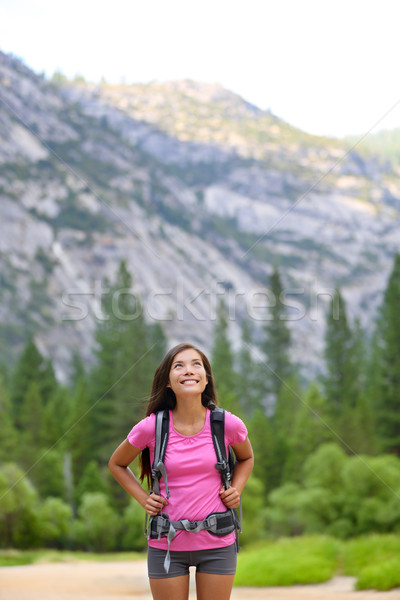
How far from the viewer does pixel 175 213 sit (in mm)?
94312

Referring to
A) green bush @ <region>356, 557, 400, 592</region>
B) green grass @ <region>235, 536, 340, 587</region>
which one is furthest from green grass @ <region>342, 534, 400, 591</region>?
green grass @ <region>235, 536, 340, 587</region>

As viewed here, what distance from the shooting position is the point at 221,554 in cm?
252

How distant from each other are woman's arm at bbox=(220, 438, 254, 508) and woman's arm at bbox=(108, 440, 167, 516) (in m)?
0.24

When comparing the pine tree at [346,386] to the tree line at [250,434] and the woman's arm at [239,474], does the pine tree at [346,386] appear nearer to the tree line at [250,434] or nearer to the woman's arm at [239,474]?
the tree line at [250,434]

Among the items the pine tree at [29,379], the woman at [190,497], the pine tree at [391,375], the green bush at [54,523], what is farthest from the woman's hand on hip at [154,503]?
the pine tree at [29,379]

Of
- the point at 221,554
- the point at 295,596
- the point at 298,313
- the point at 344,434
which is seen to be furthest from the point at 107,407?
the point at 298,313

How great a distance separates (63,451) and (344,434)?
12220 mm

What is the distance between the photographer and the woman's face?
105 inches

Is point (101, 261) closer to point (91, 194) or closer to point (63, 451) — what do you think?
point (91, 194)

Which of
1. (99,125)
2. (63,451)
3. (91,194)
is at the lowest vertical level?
(63,451)

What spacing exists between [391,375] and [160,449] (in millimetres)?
27129

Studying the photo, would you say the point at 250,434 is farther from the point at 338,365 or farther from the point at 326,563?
the point at 326,563

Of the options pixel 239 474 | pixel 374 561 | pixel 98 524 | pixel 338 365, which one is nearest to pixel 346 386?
pixel 338 365

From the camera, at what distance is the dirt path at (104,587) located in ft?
41.8
